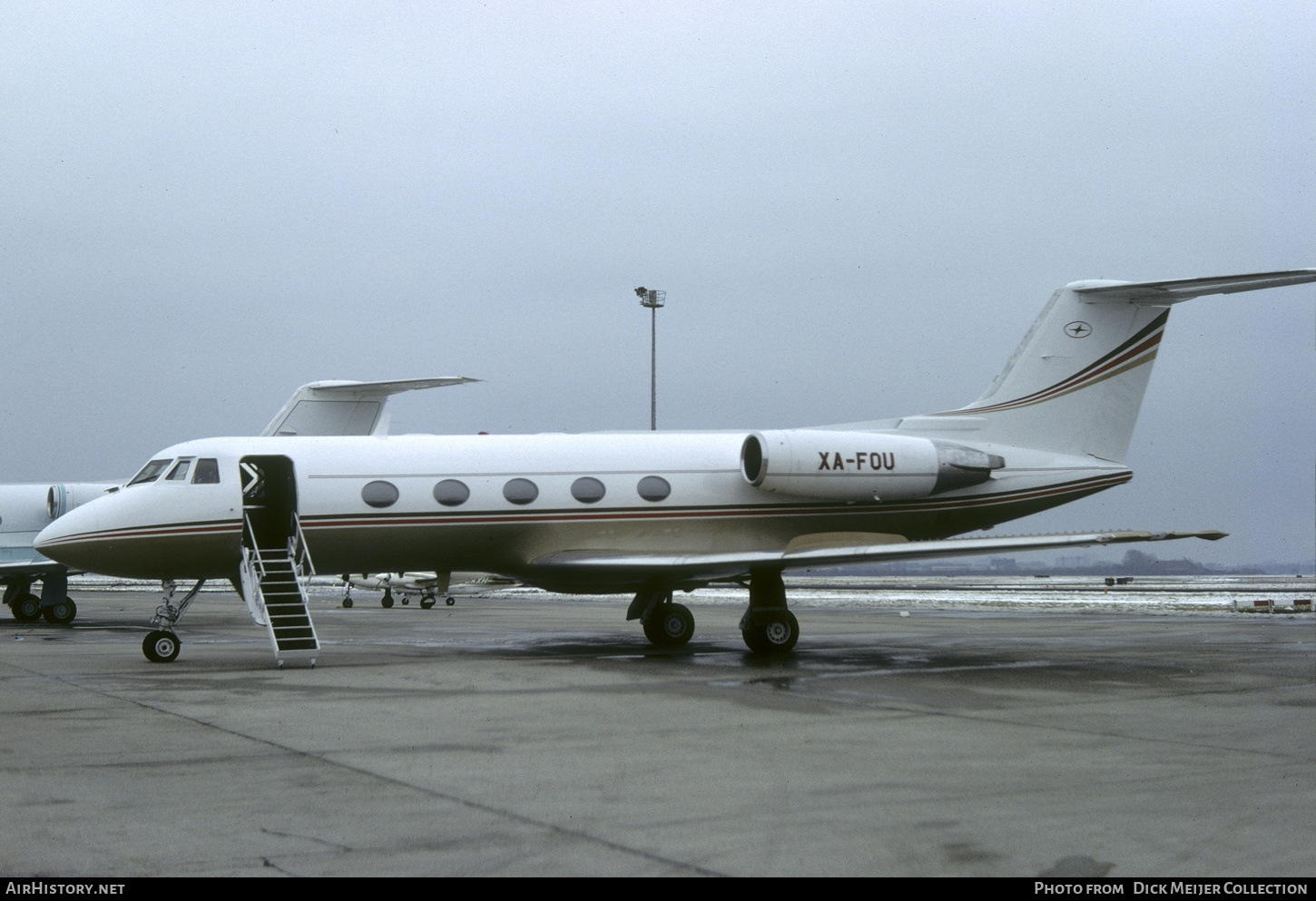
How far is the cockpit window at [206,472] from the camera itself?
17375mm

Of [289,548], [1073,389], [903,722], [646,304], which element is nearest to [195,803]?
[903,722]

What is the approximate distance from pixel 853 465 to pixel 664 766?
34.9ft

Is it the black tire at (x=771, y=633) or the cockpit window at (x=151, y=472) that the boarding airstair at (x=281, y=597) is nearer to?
the cockpit window at (x=151, y=472)

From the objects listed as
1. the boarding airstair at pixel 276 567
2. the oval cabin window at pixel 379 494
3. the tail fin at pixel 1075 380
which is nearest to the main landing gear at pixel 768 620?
the tail fin at pixel 1075 380

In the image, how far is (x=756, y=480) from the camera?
18.6 m

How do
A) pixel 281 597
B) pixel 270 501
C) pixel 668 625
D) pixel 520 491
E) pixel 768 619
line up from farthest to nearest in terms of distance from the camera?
pixel 668 625 → pixel 520 491 → pixel 270 501 → pixel 768 619 → pixel 281 597

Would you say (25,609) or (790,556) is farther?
(25,609)

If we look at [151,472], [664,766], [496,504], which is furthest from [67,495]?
[664,766]

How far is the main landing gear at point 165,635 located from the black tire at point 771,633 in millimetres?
7546

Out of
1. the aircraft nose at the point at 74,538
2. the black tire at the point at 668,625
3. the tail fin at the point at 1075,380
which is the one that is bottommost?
the black tire at the point at 668,625

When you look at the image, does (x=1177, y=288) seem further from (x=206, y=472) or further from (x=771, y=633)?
(x=206, y=472)

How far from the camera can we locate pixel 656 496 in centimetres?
1872

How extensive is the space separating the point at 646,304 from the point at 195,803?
1232 inches
